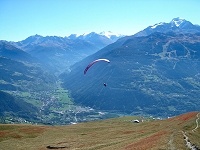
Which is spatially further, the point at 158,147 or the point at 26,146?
the point at 26,146

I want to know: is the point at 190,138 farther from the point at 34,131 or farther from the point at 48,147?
the point at 34,131

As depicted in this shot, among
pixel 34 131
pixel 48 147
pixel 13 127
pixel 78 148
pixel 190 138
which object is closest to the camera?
pixel 190 138

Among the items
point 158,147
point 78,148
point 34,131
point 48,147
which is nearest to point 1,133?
point 34,131

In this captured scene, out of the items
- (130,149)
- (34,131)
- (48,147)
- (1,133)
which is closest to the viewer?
(130,149)

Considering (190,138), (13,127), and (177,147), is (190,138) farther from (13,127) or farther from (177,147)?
(13,127)

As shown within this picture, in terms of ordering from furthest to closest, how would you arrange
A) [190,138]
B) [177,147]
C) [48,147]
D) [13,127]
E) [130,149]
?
[13,127], [48,147], [190,138], [130,149], [177,147]

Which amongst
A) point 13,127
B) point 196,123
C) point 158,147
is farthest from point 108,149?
point 13,127

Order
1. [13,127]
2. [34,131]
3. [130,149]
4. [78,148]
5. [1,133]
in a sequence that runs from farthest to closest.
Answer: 1. [13,127]
2. [34,131]
3. [1,133]
4. [78,148]
5. [130,149]

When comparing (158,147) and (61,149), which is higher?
(158,147)

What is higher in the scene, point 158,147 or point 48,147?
point 158,147
